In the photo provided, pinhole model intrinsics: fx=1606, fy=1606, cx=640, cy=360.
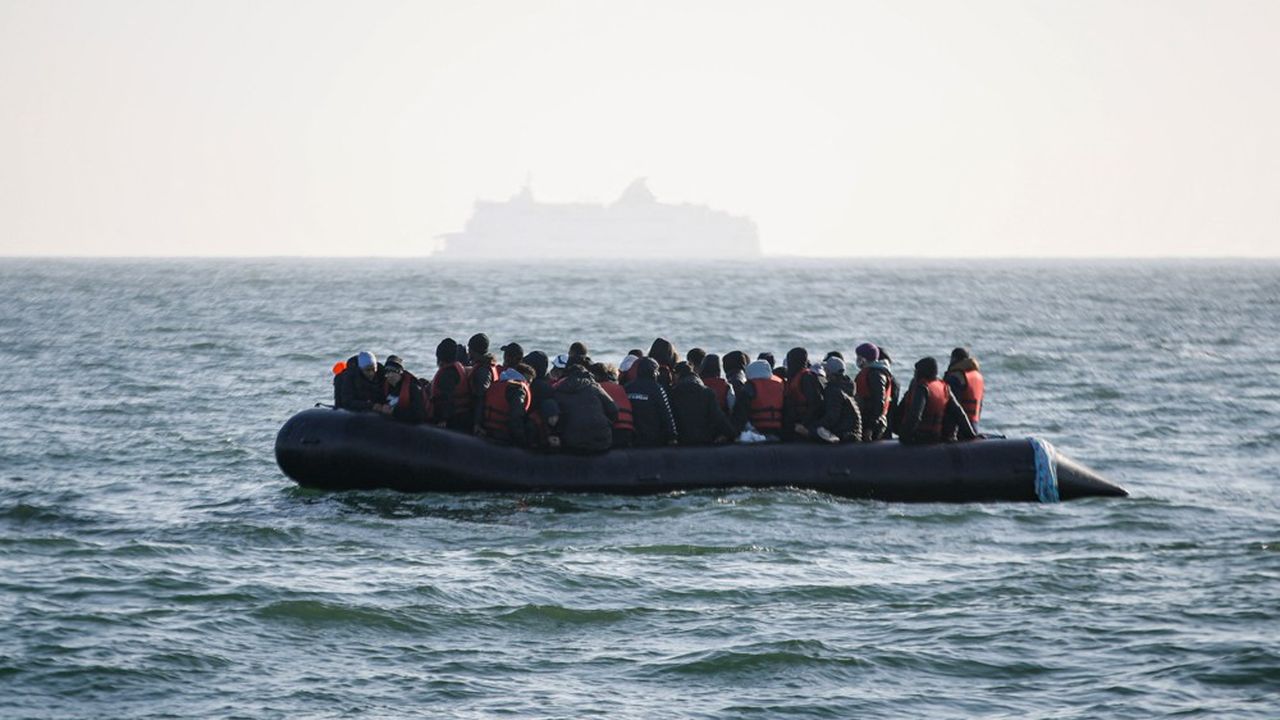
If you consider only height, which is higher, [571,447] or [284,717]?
[571,447]

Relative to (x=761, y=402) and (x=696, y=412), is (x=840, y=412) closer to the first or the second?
(x=761, y=402)

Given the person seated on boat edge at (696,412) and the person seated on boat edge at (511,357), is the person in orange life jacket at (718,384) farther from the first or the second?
the person seated on boat edge at (511,357)

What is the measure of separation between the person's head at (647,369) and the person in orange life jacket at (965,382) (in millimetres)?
3336

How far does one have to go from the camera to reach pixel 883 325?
5919 cm

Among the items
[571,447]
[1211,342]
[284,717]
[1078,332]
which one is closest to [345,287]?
[1078,332]

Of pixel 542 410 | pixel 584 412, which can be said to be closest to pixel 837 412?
pixel 584 412

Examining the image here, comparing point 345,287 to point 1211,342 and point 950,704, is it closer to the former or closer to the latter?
point 1211,342

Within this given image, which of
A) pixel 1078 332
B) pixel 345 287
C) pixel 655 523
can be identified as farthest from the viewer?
pixel 345 287

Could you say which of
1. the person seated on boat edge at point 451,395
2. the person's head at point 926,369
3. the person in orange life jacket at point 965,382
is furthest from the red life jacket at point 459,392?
the person in orange life jacket at point 965,382

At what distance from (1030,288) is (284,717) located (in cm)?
10852

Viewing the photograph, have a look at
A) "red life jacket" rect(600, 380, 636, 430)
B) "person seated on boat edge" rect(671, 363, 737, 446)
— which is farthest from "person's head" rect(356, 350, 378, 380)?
"person seated on boat edge" rect(671, 363, 737, 446)

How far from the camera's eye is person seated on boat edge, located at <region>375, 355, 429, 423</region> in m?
17.8

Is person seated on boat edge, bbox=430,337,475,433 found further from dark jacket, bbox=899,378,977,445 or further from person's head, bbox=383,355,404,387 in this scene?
dark jacket, bbox=899,378,977,445

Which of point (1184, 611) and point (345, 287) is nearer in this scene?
point (1184, 611)
